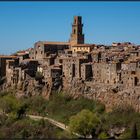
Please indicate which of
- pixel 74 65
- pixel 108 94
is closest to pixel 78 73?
pixel 74 65

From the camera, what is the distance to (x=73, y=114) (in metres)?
37.7

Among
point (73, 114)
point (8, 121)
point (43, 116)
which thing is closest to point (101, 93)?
point (73, 114)

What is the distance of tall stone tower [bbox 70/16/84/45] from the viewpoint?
180 feet

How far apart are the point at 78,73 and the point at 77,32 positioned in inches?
613

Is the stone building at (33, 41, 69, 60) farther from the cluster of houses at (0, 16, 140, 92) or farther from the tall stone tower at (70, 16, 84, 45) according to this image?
the tall stone tower at (70, 16, 84, 45)

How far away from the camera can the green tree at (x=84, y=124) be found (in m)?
33.3

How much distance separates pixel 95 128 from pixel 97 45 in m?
19.3

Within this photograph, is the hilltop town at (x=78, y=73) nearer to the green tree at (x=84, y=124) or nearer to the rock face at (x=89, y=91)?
the rock face at (x=89, y=91)

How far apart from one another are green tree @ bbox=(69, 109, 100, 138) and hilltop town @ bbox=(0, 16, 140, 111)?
10.5ft

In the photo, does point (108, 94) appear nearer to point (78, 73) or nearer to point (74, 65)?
point (78, 73)

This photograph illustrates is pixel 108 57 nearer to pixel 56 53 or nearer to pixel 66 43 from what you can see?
pixel 56 53

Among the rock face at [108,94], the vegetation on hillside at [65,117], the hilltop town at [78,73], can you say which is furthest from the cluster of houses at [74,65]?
the vegetation on hillside at [65,117]

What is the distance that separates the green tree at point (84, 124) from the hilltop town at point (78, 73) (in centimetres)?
321

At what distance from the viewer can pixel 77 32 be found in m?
55.3
